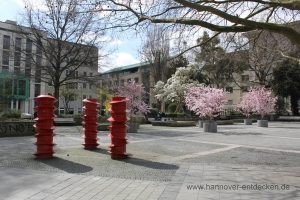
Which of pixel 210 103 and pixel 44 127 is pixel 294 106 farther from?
pixel 44 127

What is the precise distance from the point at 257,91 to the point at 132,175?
105 ft

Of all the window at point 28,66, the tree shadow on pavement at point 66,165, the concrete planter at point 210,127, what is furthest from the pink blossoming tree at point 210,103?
the tree shadow on pavement at point 66,165

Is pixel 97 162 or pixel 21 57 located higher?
pixel 21 57

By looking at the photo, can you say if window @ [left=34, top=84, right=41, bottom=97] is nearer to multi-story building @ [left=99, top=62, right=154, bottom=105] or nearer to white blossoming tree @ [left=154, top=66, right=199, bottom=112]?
multi-story building @ [left=99, top=62, right=154, bottom=105]

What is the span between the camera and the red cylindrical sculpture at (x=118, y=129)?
11.6 metres

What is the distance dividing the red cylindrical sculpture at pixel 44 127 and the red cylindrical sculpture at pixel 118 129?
159 centimetres

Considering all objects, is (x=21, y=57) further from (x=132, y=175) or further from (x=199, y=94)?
(x=132, y=175)

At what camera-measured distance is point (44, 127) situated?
11.3 metres

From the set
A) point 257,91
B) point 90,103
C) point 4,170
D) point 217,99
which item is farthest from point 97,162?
point 257,91

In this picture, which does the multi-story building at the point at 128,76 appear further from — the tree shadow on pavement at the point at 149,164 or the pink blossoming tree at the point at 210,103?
the tree shadow on pavement at the point at 149,164

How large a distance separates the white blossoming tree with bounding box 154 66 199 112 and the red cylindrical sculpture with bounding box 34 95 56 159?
1676 inches

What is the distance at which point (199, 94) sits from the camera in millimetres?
29766

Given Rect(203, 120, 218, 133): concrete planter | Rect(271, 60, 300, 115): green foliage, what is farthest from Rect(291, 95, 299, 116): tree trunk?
Rect(203, 120, 218, 133): concrete planter

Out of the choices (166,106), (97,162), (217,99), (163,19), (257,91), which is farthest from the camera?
(166,106)
